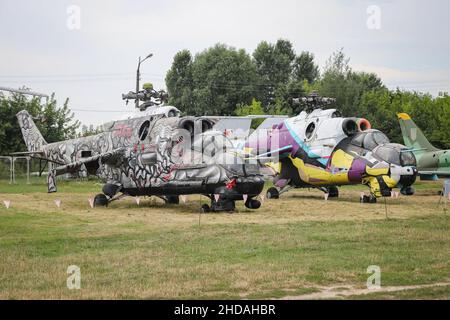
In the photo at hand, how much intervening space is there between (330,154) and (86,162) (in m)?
9.85

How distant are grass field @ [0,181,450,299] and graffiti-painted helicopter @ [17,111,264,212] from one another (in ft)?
3.14

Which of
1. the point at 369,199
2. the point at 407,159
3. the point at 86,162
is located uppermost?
the point at 407,159

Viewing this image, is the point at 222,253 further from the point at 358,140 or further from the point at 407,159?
the point at 358,140

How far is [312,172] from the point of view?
27.5 metres

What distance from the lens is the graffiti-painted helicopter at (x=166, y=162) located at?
20.4 meters

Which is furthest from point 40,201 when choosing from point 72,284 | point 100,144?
point 72,284

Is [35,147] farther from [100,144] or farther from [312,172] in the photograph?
[312,172]

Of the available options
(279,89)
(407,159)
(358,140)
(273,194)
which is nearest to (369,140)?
(358,140)

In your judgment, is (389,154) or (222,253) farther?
(389,154)

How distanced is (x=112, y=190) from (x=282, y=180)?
8917 mm

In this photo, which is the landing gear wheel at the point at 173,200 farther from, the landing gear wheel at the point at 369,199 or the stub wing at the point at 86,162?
the landing gear wheel at the point at 369,199

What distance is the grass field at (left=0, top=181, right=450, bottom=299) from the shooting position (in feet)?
31.0

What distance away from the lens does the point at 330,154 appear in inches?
1042

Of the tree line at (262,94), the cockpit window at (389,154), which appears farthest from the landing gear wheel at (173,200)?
the tree line at (262,94)
